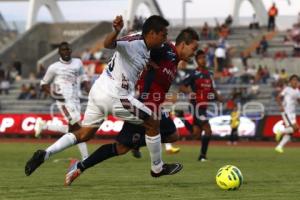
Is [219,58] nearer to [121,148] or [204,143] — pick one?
[204,143]

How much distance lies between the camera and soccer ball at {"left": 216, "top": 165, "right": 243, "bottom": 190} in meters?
11.1

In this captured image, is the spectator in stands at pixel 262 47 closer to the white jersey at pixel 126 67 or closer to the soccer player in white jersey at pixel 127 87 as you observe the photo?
the soccer player in white jersey at pixel 127 87

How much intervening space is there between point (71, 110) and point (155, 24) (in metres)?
6.38

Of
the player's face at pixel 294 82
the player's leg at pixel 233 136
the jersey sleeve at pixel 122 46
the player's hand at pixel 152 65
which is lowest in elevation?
the player's leg at pixel 233 136

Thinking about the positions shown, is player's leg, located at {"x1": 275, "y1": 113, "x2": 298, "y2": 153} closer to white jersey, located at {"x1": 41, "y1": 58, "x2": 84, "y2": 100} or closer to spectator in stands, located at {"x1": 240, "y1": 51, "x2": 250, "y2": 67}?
white jersey, located at {"x1": 41, "y1": 58, "x2": 84, "y2": 100}

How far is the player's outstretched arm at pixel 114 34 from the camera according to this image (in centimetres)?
1048

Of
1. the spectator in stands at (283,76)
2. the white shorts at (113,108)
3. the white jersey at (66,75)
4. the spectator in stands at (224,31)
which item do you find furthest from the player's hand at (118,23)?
the spectator in stands at (224,31)

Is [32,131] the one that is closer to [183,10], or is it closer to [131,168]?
[183,10]

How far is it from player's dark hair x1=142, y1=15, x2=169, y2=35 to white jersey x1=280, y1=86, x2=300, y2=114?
45.3 ft

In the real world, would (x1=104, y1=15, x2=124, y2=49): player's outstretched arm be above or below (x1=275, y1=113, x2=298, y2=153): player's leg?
above

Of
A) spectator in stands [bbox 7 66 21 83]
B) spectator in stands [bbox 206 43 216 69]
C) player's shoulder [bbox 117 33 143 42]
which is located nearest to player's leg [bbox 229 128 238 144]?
spectator in stands [bbox 206 43 216 69]

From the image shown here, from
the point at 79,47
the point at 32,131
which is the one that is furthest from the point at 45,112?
the point at 79,47

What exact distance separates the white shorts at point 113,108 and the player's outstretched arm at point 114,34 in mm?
800

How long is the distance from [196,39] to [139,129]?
1722 mm
